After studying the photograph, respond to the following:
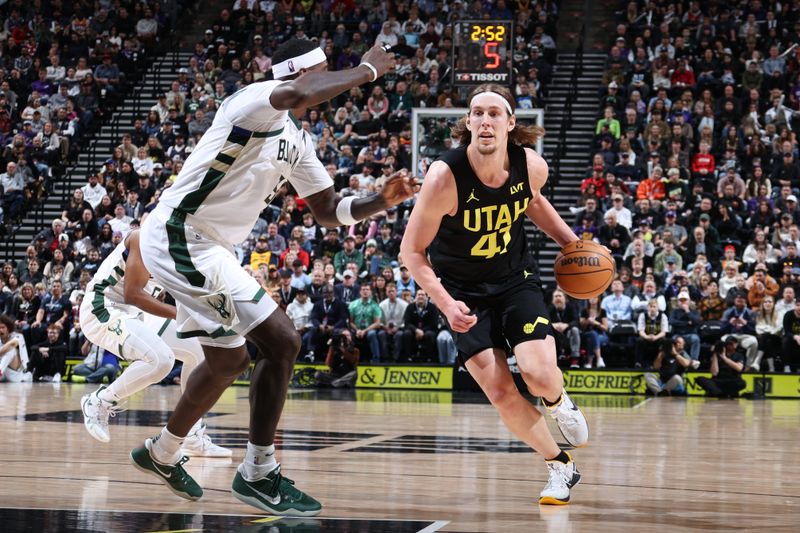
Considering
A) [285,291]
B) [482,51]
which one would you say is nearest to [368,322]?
[285,291]

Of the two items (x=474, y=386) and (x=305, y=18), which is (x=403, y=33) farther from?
(x=474, y=386)

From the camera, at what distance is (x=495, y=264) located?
19.2 feet

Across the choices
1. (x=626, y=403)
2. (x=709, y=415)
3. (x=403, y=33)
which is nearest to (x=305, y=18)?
(x=403, y=33)

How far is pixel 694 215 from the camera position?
1803 cm

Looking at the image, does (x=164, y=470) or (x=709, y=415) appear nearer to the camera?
(x=164, y=470)

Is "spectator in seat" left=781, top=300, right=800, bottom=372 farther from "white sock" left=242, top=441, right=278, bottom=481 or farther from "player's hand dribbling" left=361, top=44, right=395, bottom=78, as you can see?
"white sock" left=242, top=441, right=278, bottom=481

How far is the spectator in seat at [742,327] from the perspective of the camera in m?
15.7

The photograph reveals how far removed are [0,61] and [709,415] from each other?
66.6 ft

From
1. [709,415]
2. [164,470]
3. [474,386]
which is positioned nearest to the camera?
[164,470]

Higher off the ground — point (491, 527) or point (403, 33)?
point (403, 33)

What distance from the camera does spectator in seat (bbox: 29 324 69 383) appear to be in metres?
17.6

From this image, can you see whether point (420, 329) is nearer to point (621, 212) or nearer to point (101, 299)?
point (621, 212)

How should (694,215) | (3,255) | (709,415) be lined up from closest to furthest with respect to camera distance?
(709,415), (694,215), (3,255)

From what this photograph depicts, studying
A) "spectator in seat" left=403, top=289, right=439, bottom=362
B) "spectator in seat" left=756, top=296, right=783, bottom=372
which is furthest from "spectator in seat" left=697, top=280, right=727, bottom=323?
"spectator in seat" left=403, top=289, right=439, bottom=362
